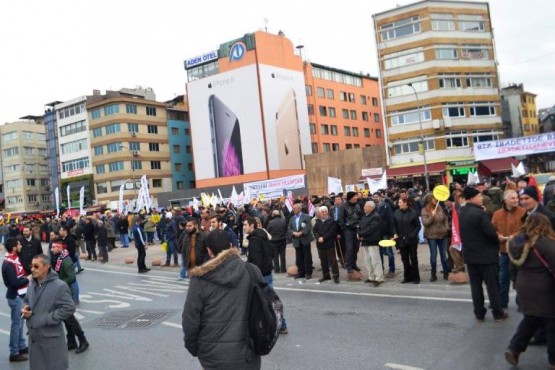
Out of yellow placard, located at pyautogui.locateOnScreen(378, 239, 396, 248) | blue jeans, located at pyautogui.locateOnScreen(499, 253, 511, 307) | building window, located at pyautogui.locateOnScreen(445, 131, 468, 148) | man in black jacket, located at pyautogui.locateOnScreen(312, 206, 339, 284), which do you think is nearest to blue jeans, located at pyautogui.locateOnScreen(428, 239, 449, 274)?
yellow placard, located at pyautogui.locateOnScreen(378, 239, 396, 248)

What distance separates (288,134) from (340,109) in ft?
46.9

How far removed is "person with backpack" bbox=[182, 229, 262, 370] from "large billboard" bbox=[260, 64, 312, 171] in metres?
62.4

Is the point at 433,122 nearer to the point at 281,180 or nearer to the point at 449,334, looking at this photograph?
the point at 281,180

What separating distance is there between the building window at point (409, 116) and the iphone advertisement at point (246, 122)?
20.0 meters

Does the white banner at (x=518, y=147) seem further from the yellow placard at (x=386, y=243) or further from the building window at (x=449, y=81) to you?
the yellow placard at (x=386, y=243)

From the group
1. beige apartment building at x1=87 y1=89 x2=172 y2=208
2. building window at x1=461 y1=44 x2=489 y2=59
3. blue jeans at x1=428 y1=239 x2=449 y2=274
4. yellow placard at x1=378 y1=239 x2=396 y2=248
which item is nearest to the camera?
yellow placard at x1=378 y1=239 x2=396 y2=248

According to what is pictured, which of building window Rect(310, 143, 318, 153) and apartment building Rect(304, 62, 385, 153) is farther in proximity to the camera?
apartment building Rect(304, 62, 385, 153)

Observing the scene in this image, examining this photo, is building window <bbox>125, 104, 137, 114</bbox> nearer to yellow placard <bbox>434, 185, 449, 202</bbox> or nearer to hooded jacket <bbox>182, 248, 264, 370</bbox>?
yellow placard <bbox>434, 185, 449, 202</bbox>

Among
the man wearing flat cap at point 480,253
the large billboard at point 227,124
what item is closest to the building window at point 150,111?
the large billboard at point 227,124

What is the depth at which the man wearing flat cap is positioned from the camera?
730 centimetres

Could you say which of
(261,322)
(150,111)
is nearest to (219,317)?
(261,322)

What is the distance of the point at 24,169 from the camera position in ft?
309

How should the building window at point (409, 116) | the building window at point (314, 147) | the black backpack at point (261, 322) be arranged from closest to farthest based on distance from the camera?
the black backpack at point (261, 322) → the building window at point (409, 116) → the building window at point (314, 147)

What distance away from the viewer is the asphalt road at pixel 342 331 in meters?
6.18
